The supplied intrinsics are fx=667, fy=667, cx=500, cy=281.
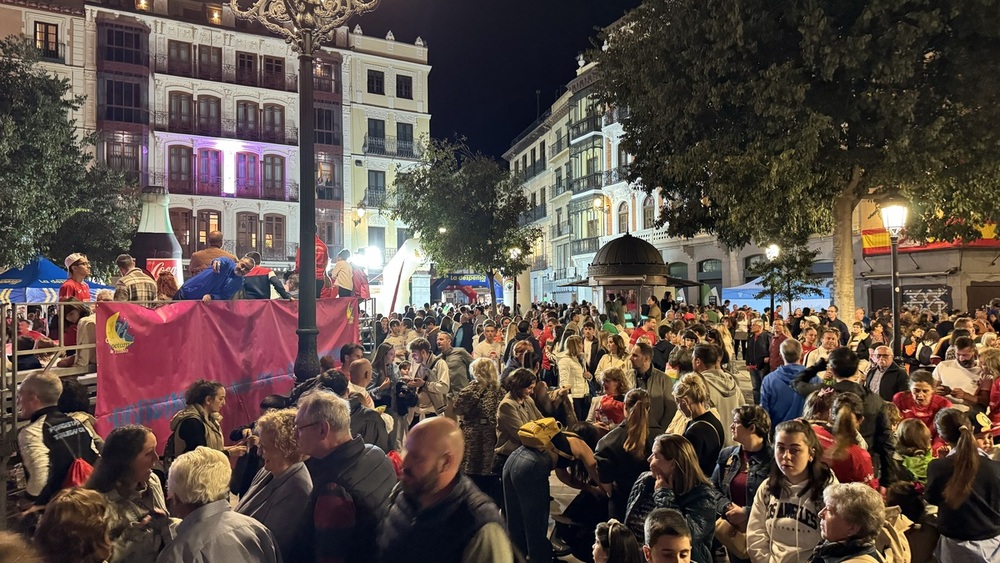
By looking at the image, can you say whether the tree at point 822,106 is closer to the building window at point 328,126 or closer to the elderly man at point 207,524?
the elderly man at point 207,524

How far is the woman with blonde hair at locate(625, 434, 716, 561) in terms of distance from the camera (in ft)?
12.8

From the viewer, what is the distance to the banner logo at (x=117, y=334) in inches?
234

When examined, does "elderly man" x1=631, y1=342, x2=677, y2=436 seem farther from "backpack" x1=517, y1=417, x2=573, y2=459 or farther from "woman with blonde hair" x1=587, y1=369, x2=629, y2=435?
"backpack" x1=517, y1=417, x2=573, y2=459

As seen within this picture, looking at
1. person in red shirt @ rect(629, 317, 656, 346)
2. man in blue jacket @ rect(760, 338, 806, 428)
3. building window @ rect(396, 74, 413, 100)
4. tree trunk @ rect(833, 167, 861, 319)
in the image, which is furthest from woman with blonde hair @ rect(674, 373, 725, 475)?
building window @ rect(396, 74, 413, 100)

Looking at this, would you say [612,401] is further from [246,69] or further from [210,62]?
[246,69]

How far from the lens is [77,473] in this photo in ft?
14.2

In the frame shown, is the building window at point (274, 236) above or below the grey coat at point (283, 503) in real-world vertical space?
above

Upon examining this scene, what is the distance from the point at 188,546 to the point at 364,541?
79cm

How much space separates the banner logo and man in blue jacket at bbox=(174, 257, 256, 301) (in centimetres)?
180

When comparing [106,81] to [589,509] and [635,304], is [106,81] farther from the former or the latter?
[589,509]

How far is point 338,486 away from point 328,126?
42401 mm

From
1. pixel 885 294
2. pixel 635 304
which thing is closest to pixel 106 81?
pixel 635 304

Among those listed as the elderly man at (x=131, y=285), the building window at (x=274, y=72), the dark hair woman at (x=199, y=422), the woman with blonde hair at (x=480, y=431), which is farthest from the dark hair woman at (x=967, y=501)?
the building window at (x=274, y=72)

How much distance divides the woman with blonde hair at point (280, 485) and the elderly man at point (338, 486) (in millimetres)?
60
